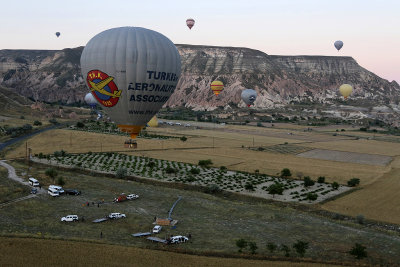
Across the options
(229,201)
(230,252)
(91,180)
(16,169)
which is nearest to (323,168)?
(229,201)

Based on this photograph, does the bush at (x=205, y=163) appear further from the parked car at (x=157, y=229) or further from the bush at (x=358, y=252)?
the bush at (x=358, y=252)

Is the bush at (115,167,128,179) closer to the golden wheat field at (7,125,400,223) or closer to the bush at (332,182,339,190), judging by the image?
the golden wheat field at (7,125,400,223)

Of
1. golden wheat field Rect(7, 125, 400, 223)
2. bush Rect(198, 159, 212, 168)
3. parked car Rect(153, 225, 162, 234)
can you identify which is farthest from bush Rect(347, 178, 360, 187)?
parked car Rect(153, 225, 162, 234)

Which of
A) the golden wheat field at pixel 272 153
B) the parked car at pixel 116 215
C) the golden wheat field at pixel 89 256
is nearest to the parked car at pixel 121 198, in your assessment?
the parked car at pixel 116 215

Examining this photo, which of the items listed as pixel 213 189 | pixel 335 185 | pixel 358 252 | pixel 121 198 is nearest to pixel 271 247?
pixel 358 252

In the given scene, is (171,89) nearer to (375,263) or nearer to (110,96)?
(110,96)
